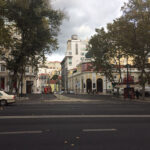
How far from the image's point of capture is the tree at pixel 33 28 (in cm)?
2744

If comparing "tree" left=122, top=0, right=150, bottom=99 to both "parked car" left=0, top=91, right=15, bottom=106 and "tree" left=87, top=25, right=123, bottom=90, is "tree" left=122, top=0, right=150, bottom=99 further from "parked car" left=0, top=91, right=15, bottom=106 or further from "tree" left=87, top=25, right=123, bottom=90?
"parked car" left=0, top=91, right=15, bottom=106

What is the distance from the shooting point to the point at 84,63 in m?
77.2

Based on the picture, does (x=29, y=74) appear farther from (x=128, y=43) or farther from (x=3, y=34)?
(x=3, y=34)

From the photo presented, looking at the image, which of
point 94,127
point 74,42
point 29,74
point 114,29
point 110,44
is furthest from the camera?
point 74,42

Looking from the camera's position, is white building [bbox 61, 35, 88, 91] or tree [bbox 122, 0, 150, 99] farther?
white building [bbox 61, 35, 88, 91]

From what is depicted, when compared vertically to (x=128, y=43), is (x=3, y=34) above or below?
below

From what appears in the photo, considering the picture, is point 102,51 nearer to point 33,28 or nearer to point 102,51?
point 102,51

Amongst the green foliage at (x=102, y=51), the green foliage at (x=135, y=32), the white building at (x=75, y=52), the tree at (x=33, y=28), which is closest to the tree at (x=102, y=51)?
the green foliage at (x=102, y=51)

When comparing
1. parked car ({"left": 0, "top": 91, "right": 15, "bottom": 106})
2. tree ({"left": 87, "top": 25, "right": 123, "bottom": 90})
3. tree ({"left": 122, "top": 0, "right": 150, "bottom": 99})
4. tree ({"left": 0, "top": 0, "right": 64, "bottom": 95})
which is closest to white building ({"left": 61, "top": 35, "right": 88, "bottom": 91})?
tree ({"left": 87, "top": 25, "right": 123, "bottom": 90})

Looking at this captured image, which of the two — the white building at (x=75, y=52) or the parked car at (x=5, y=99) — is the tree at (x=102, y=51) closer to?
the parked car at (x=5, y=99)

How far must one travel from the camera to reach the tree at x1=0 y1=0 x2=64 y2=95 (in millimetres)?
27441

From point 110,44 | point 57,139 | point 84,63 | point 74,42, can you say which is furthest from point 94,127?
point 74,42

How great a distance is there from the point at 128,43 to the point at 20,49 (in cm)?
1602

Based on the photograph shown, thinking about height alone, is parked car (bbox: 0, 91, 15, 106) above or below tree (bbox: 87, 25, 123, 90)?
below
